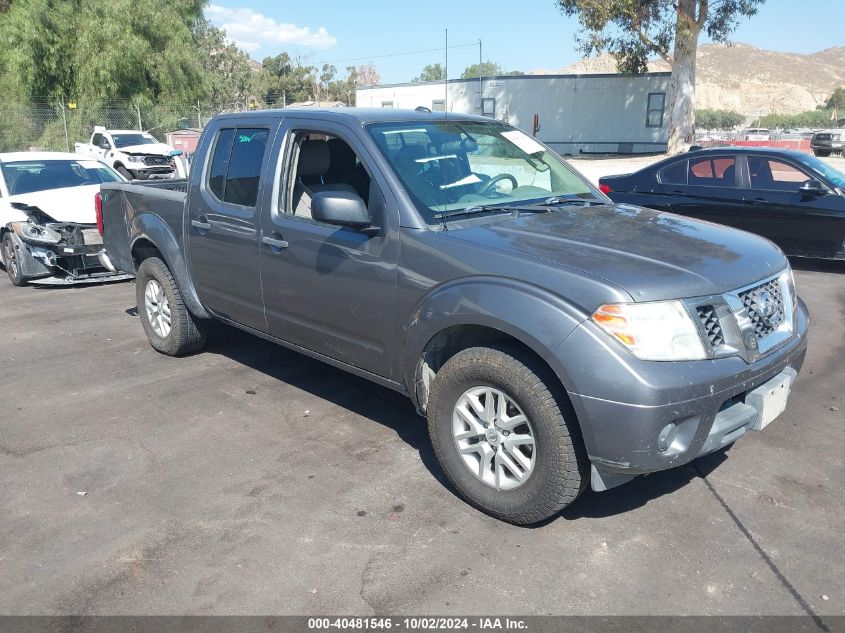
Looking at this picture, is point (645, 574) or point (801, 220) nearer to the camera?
point (645, 574)

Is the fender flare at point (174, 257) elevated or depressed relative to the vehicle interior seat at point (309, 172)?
depressed

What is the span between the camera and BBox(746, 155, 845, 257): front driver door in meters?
8.78

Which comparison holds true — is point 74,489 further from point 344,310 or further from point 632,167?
point 632,167

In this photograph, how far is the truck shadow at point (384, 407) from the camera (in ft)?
12.4

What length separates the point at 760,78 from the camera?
13500cm

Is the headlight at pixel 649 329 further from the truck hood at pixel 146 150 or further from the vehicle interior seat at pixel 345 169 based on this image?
the truck hood at pixel 146 150

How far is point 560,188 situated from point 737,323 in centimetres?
171

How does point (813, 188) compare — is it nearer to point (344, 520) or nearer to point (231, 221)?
point (231, 221)

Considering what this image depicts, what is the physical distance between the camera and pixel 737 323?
3.23 meters

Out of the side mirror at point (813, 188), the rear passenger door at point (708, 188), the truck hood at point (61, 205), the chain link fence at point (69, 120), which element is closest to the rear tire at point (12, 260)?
the truck hood at point (61, 205)

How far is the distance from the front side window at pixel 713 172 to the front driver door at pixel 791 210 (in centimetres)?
23

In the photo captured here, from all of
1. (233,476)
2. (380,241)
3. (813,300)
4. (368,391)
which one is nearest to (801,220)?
(813,300)

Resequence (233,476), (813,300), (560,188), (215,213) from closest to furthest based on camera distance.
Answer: (233,476), (560,188), (215,213), (813,300)

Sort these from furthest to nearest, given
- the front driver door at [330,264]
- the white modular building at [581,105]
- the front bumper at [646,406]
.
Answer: the white modular building at [581,105], the front driver door at [330,264], the front bumper at [646,406]
